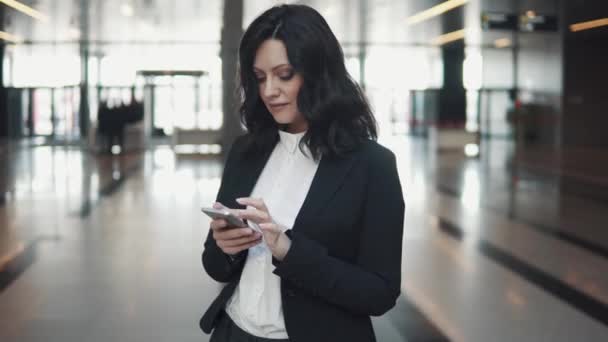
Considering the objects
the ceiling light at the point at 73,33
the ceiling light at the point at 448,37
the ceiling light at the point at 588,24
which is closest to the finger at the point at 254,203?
the ceiling light at the point at 588,24

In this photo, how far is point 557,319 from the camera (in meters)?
5.55

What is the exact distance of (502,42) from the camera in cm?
2962

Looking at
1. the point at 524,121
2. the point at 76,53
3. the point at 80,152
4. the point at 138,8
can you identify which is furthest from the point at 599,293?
the point at 76,53

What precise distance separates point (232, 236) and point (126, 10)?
17.5 m

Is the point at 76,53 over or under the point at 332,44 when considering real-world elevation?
over

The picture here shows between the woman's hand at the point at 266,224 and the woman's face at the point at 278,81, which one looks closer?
the woman's hand at the point at 266,224

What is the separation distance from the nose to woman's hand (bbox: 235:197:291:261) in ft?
→ 0.92

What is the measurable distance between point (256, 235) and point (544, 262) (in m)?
6.31

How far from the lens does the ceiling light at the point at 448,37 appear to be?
2447 centimetres

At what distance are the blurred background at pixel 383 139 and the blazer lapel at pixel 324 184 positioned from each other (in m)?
0.14

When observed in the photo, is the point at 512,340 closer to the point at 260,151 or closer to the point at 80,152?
the point at 260,151

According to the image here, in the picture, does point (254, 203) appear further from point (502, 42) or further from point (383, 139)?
point (383, 139)

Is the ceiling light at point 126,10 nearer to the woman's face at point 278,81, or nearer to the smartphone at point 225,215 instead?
the woman's face at point 278,81

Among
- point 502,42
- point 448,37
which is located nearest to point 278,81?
point 448,37
